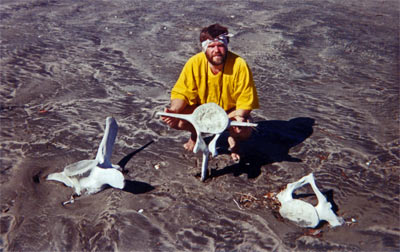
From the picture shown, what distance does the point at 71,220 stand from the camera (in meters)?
2.59

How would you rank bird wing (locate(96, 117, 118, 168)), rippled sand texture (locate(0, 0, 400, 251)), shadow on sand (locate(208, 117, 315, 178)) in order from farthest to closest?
shadow on sand (locate(208, 117, 315, 178)) < bird wing (locate(96, 117, 118, 168)) < rippled sand texture (locate(0, 0, 400, 251))

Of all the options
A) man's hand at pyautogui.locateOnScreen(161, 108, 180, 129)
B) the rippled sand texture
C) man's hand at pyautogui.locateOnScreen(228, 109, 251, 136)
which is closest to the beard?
man's hand at pyautogui.locateOnScreen(228, 109, 251, 136)

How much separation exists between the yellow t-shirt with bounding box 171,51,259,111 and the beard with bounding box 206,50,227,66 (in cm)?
8

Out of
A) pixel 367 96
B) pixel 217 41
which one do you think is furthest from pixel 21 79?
pixel 367 96

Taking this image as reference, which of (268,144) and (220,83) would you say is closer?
(220,83)

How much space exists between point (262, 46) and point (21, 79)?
13.7 ft

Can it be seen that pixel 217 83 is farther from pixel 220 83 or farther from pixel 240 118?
pixel 240 118

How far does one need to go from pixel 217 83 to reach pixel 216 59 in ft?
0.79

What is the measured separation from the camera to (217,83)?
9.77 ft

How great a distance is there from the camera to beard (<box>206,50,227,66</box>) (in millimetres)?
2810

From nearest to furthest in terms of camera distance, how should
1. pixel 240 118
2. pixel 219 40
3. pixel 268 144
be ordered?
1. pixel 219 40
2. pixel 240 118
3. pixel 268 144

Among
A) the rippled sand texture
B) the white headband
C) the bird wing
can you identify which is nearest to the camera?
the rippled sand texture

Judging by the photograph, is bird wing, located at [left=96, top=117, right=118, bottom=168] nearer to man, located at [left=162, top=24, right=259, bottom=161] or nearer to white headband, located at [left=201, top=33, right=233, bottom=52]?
man, located at [left=162, top=24, right=259, bottom=161]

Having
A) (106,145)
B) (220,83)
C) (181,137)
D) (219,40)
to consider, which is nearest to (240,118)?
(220,83)
